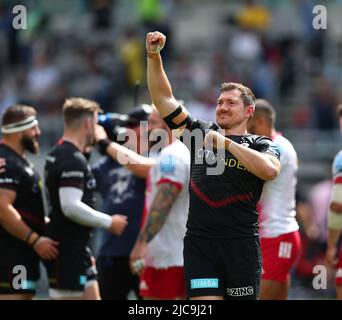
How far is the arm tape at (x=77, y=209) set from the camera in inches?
365

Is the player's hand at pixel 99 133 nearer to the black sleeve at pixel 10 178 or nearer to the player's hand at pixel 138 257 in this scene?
the black sleeve at pixel 10 178

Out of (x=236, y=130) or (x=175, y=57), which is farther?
(x=175, y=57)

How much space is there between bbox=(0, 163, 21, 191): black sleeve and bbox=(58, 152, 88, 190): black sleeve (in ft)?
1.35

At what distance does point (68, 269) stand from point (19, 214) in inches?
28.3

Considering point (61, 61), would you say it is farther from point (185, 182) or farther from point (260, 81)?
point (185, 182)

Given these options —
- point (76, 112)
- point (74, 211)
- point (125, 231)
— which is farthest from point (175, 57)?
point (74, 211)

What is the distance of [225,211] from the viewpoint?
774 centimetres

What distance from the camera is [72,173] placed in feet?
30.6

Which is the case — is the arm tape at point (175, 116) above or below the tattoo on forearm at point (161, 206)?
above

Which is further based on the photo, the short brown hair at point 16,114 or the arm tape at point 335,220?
the arm tape at point 335,220

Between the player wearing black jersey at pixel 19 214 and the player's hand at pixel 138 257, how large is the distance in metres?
0.77

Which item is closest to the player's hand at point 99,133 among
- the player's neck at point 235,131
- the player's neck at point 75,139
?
the player's neck at point 75,139

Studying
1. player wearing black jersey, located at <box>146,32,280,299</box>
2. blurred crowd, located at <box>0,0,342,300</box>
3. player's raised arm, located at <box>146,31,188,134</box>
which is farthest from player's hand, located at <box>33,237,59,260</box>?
blurred crowd, located at <box>0,0,342,300</box>

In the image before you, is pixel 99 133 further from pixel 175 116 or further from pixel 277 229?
pixel 175 116
